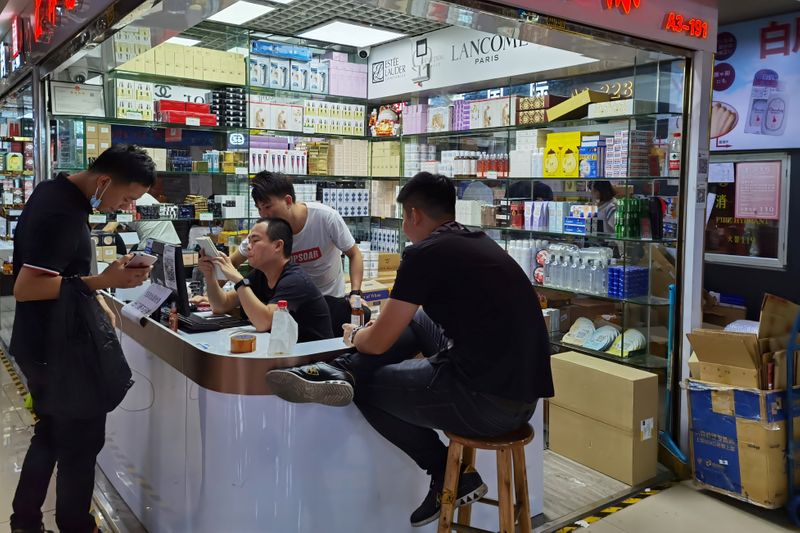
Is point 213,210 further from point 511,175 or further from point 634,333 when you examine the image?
point 634,333

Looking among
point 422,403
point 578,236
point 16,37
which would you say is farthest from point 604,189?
point 16,37

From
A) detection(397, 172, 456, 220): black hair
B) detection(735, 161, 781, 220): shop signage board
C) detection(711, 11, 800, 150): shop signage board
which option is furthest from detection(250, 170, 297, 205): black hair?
detection(735, 161, 781, 220): shop signage board

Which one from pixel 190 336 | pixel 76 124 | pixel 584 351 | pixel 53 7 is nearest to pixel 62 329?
pixel 190 336

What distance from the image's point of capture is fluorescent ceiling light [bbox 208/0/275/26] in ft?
18.2

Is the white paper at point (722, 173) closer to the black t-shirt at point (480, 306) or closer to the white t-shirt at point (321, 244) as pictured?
the white t-shirt at point (321, 244)

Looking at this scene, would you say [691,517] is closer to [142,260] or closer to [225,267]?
[225,267]

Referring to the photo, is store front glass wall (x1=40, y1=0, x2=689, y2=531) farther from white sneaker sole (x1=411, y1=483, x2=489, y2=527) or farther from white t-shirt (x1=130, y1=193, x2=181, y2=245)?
white sneaker sole (x1=411, y1=483, x2=489, y2=527)

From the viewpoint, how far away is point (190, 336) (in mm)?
2922

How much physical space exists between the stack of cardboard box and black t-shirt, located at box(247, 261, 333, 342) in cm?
211

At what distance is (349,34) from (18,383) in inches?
164

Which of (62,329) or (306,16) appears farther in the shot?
(306,16)

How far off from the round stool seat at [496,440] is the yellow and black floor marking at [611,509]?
1231mm

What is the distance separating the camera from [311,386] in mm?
2461

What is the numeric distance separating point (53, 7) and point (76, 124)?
101 cm
